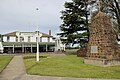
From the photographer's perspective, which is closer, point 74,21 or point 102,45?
point 102,45

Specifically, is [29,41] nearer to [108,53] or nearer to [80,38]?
[80,38]

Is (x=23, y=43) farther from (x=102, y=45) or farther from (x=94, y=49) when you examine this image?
(x=102, y=45)

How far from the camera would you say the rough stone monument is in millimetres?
22391

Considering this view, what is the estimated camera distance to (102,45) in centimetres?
2303

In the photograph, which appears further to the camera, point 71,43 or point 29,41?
point 29,41

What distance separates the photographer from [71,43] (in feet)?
144

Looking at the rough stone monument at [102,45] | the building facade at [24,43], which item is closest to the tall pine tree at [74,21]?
the rough stone monument at [102,45]

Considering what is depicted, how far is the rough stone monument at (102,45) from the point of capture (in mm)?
22391

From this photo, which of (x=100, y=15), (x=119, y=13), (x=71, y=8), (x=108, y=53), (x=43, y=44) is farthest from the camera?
(x=43, y=44)

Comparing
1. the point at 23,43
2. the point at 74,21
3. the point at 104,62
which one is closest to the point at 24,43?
the point at 23,43

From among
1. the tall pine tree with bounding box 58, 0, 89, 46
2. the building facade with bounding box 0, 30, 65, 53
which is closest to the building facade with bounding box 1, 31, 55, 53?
the building facade with bounding box 0, 30, 65, 53

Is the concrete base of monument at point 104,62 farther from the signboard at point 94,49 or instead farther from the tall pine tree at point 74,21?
the tall pine tree at point 74,21

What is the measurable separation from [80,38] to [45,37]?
113 ft

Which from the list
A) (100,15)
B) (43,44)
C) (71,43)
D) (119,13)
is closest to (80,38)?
(71,43)
